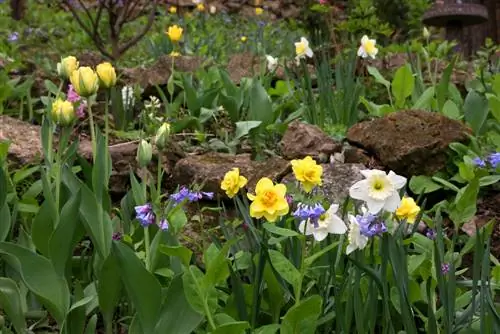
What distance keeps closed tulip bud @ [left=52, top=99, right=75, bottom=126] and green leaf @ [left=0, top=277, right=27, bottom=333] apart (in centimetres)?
37

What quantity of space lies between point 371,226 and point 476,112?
1480 mm

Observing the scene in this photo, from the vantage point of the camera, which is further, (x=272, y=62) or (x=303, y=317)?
(x=272, y=62)

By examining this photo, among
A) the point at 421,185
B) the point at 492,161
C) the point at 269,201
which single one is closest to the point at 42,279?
the point at 269,201

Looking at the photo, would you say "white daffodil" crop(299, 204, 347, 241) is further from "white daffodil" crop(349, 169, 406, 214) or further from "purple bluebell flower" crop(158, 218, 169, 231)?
"purple bluebell flower" crop(158, 218, 169, 231)

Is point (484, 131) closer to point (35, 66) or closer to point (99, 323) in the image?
point (99, 323)

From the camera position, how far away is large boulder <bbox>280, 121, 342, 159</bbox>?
243cm

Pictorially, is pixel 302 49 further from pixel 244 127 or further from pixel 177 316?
pixel 177 316

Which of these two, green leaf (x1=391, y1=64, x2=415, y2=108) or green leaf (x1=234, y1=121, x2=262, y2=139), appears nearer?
green leaf (x1=234, y1=121, x2=262, y2=139)

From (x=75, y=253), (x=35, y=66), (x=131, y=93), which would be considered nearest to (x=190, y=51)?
(x=35, y=66)

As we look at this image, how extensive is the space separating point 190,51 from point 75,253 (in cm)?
372

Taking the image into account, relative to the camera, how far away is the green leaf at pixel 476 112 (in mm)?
2596

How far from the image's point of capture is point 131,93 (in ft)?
10.7

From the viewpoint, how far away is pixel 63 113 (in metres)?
1.52

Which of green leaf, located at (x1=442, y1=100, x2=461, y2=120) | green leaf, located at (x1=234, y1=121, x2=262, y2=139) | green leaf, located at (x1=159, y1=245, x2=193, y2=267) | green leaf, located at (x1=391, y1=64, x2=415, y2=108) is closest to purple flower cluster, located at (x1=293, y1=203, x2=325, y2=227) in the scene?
green leaf, located at (x1=159, y1=245, x2=193, y2=267)
